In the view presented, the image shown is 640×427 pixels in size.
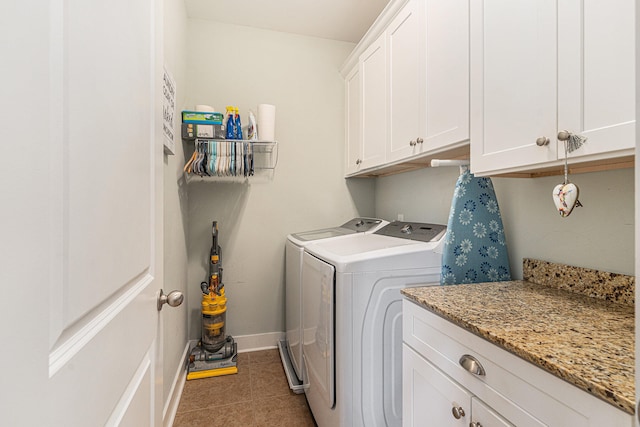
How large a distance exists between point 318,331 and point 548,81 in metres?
1.42

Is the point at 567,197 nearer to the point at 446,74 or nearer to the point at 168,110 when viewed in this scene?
the point at 446,74

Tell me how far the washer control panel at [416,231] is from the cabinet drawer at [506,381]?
2.09ft

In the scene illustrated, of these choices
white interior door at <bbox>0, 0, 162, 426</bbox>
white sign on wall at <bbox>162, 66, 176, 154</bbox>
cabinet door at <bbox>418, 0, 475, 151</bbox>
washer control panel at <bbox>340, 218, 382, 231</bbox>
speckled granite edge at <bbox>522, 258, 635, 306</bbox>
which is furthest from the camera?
washer control panel at <bbox>340, 218, 382, 231</bbox>

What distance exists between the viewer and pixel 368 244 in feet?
5.60

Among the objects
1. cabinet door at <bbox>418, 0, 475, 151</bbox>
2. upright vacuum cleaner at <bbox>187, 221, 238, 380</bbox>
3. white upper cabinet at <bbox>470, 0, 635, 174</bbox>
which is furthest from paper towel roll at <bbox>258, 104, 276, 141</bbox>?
white upper cabinet at <bbox>470, 0, 635, 174</bbox>

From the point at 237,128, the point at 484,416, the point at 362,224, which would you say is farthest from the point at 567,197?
the point at 237,128

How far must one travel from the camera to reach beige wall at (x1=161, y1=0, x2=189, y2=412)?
1640 mm

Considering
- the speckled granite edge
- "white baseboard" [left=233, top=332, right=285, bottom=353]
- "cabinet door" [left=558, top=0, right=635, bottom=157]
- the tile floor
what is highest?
"cabinet door" [left=558, top=0, right=635, bottom=157]

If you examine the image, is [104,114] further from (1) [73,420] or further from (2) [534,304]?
(2) [534,304]

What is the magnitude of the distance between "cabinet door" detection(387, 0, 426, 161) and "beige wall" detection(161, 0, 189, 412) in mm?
1308

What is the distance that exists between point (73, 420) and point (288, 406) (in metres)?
1.69

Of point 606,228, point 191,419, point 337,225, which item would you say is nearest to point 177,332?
point 191,419

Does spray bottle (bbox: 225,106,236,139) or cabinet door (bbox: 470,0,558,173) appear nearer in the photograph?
cabinet door (bbox: 470,0,558,173)

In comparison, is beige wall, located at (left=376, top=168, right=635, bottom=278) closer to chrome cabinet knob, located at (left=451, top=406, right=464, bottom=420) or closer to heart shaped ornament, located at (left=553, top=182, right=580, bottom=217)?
heart shaped ornament, located at (left=553, top=182, right=580, bottom=217)
